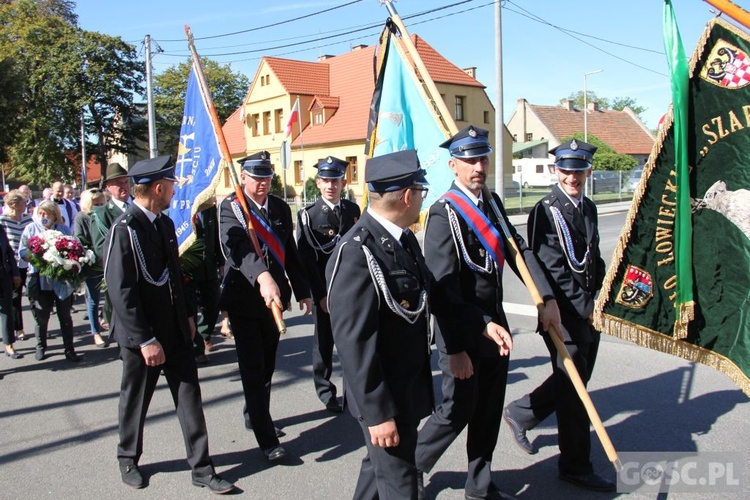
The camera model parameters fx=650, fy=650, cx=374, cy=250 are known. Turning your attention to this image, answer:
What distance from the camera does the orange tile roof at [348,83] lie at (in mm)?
41375

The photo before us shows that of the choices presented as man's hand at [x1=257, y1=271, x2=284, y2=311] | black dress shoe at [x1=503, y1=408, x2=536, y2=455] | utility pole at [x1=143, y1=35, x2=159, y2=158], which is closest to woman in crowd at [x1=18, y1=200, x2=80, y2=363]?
man's hand at [x1=257, y1=271, x2=284, y2=311]

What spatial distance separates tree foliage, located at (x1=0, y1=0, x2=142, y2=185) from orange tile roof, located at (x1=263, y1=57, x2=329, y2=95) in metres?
13.8

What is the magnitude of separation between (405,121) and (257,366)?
7.19ft

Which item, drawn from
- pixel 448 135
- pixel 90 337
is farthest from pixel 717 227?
pixel 90 337

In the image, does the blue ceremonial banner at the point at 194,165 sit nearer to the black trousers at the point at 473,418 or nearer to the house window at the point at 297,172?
the black trousers at the point at 473,418

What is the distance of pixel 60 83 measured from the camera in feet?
160

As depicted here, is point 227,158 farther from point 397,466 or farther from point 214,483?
point 397,466

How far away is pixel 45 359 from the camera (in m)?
7.58

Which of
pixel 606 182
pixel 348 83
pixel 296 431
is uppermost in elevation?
pixel 348 83

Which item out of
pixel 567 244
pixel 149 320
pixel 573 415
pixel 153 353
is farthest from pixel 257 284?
pixel 573 415

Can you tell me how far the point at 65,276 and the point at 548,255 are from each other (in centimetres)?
570

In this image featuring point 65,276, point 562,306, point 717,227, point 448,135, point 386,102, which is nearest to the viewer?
point 717,227

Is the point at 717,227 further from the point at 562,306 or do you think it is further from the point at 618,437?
the point at 618,437

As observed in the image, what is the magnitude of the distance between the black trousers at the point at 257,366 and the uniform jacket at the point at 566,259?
6.69 ft
